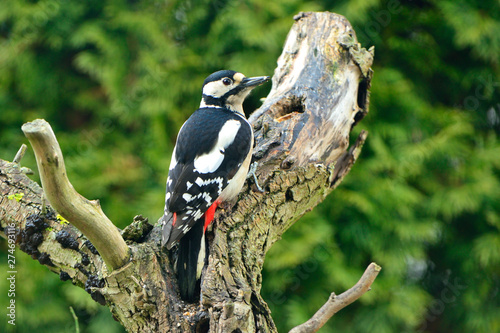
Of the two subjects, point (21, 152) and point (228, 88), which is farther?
point (228, 88)

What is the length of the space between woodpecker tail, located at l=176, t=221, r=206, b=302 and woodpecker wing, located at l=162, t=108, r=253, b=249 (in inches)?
2.4

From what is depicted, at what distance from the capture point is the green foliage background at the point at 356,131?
14.5 feet

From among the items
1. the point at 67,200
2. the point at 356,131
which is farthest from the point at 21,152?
the point at 356,131

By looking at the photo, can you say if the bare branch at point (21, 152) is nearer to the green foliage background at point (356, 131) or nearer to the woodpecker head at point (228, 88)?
the woodpecker head at point (228, 88)

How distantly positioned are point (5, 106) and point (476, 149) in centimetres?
442

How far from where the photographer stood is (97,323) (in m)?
4.47

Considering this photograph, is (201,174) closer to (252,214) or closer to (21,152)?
(252,214)

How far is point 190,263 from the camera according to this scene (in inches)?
84.2

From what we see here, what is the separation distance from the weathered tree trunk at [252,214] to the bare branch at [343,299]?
137mm

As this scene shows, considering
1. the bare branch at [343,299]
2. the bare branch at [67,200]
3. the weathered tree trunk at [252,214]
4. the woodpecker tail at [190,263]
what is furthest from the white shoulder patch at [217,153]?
the bare branch at [343,299]

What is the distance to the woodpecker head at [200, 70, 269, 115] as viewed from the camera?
3.21 meters

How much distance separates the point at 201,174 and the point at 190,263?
0.58 m

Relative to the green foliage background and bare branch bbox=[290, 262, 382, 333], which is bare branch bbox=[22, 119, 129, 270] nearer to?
bare branch bbox=[290, 262, 382, 333]

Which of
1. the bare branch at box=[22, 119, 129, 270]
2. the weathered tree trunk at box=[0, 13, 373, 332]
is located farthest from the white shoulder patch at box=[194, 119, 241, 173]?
the bare branch at box=[22, 119, 129, 270]
